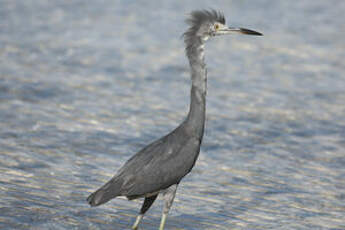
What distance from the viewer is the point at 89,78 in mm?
14484

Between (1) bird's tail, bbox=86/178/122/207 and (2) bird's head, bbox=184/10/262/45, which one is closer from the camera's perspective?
(1) bird's tail, bbox=86/178/122/207

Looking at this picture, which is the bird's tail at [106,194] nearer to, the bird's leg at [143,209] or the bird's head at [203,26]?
the bird's leg at [143,209]

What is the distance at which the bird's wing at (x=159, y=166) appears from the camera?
7246 millimetres

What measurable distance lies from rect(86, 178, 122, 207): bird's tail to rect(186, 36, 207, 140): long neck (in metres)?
1.00

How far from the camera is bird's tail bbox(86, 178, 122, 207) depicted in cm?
704

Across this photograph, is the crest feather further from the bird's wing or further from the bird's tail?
the bird's tail

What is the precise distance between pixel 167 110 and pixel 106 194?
5829 mm

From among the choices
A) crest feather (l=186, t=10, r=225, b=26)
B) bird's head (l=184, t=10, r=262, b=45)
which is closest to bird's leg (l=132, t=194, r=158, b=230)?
bird's head (l=184, t=10, r=262, b=45)

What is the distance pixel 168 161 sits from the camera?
7.43 meters

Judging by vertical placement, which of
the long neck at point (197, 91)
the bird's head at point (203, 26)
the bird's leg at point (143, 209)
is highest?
the bird's head at point (203, 26)

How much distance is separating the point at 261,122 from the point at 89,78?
379 centimetres

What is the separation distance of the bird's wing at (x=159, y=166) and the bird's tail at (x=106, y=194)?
0.06m

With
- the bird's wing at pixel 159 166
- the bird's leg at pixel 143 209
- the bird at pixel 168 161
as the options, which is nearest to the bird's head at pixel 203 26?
the bird at pixel 168 161

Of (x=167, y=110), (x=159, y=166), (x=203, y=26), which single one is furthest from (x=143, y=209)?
(x=167, y=110)
